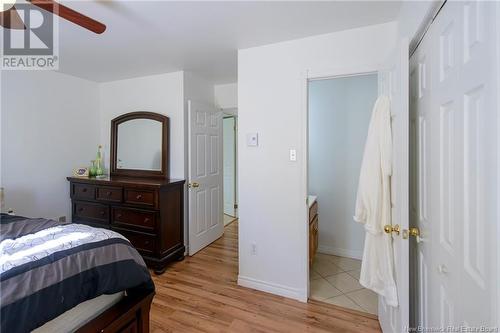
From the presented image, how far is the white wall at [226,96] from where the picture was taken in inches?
142

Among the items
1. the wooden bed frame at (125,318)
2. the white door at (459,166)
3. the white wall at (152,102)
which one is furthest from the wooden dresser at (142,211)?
the white door at (459,166)

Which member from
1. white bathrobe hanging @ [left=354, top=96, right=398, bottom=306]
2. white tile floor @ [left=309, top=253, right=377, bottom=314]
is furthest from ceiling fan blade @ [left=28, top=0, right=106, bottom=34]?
white tile floor @ [left=309, top=253, right=377, bottom=314]

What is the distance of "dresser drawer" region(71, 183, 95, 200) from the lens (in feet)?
9.80

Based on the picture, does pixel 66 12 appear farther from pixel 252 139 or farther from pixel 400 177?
pixel 400 177

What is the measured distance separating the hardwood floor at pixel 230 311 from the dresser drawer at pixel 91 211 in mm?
1010

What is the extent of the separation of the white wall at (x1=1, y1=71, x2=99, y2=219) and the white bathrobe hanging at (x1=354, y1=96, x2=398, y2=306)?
3492 mm

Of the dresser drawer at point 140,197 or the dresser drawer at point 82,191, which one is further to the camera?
the dresser drawer at point 82,191

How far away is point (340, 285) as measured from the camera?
95.6 inches

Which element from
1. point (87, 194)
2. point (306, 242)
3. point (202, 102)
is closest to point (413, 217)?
point (306, 242)

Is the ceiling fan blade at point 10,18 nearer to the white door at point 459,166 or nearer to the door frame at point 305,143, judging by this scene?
the door frame at point 305,143

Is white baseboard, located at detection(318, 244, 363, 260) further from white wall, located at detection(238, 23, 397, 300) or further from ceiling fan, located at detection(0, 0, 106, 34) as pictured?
ceiling fan, located at detection(0, 0, 106, 34)

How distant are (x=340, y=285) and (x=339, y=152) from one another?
1.53 metres

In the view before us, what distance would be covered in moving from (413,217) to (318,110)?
1912 millimetres

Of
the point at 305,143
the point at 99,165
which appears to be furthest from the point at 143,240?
the point at 305,143
